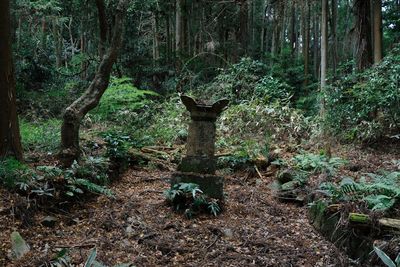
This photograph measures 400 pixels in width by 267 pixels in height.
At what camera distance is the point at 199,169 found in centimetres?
534

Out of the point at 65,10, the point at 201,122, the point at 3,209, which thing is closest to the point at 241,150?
the point at 201,122

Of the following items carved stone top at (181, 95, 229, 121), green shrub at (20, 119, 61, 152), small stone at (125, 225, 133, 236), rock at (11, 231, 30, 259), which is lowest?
small stone at (125, 225, 133, 236)

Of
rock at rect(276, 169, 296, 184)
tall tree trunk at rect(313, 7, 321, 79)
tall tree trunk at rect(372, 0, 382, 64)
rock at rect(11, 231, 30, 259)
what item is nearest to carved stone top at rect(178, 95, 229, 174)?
rock at rect(276, 169, 296, 184)

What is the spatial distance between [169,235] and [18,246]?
5.20ft

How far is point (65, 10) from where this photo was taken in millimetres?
13898

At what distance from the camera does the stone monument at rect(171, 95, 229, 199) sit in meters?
5.26

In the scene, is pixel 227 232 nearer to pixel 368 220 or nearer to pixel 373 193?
pixel 368 220

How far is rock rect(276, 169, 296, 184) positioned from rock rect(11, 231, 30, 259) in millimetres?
4245

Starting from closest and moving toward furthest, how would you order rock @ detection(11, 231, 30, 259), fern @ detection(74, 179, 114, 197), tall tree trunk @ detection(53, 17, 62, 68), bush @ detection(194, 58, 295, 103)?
rock @ detection(11, 231, 30, 259)
fern @ detection(74, 179, 114, 197)
bush @ detection(194, 58, 295, 103)
tall tree trunk @ detection(53, 17, 62, 68)

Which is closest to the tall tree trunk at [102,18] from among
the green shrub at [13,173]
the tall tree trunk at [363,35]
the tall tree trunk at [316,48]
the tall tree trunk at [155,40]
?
the green shrub at [13,173]

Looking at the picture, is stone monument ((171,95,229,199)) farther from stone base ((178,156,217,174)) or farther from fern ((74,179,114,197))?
fern ((74,179,114,197))

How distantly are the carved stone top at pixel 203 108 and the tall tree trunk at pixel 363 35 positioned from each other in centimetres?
578

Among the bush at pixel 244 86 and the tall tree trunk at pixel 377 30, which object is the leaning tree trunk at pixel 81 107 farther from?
the tall tree trunk at pixel 377 30

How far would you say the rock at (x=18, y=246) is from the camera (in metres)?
3.31
